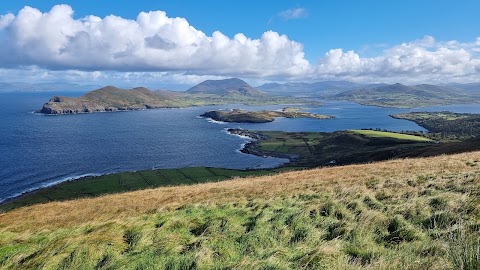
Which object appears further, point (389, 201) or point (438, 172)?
point (438, 172)

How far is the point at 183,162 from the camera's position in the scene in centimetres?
14700

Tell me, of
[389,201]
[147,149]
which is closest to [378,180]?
[389,201]

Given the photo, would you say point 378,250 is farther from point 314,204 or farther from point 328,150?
point 328,150

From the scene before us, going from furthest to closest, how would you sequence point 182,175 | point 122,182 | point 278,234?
1. point 182,175
2. point 122,182
3. point 278,234

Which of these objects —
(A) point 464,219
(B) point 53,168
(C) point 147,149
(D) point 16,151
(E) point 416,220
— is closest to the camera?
(A) point 464,219

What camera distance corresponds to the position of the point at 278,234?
1221cm

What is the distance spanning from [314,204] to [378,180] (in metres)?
7.97

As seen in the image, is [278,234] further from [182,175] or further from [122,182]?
[182,175]

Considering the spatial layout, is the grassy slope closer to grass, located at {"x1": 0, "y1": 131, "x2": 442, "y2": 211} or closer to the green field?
grass, located at {"x1": 0, "y1": 131, "x2": 442, "y2": 211}

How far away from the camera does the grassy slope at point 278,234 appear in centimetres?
915

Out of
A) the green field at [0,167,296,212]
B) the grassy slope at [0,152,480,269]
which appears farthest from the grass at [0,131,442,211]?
the grassy slope at [0,152,480,269]

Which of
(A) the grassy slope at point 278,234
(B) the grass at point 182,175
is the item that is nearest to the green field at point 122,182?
(B) the grass at point 182,175

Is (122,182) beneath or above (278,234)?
beneath

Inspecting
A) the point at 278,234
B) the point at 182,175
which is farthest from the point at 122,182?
the point at 278,234
